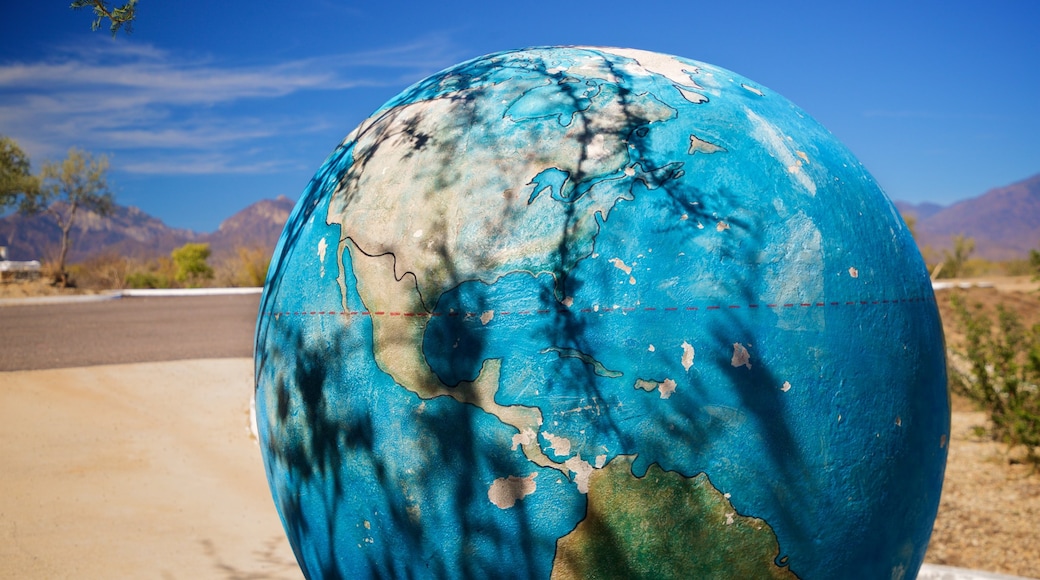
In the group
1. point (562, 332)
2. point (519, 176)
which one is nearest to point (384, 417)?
point (562, 332)

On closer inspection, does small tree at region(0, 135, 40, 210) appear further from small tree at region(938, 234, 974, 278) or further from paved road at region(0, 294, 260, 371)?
small tree at region(938, 234, 974, 278)

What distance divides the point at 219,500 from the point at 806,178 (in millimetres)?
5257

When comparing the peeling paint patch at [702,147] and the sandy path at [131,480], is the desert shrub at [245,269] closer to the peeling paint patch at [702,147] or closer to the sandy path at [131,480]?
the sandy path at [131,480]

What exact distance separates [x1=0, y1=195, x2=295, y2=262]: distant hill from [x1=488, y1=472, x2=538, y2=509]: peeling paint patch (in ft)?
398

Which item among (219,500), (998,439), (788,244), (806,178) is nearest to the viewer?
(788,244)

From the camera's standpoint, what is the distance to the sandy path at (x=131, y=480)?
4945 millimetres

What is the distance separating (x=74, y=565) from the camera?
4.77 meters

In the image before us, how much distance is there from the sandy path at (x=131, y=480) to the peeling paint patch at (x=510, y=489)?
308cm

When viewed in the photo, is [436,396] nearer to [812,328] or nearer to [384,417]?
[384,417]

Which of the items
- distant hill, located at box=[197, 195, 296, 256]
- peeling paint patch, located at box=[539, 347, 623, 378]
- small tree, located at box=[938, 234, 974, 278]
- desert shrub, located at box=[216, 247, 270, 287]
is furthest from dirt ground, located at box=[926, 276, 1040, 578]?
distant hill, located at box=[197, 195, 296, 256]

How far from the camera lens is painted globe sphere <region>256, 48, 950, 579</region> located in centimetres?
227

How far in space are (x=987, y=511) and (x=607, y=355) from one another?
563 centimetres

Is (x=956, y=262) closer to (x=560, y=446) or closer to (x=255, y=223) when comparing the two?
(x=560, y=446)

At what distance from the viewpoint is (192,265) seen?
35.1 metres
